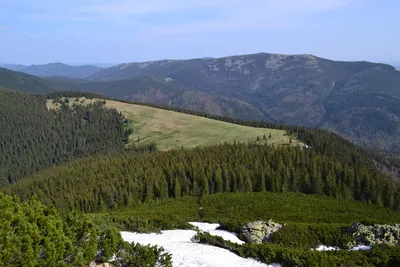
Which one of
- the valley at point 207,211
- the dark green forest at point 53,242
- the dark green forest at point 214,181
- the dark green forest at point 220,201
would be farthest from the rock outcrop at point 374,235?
the dark green forest at point 214,181

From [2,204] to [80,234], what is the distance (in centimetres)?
543

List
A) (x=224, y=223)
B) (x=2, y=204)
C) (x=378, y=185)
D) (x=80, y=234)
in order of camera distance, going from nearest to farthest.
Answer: (x=2, y=204), (x=80, y=234), (x=224, y=223), (x=378, y=185)

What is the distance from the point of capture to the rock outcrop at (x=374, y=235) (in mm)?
43281

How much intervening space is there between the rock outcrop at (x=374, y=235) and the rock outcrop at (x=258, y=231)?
10583 millimetres

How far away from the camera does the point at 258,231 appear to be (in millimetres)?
46406

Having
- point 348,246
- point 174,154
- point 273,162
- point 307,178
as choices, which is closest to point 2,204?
point 348,246

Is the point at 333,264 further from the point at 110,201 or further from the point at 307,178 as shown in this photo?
the point at 110,201

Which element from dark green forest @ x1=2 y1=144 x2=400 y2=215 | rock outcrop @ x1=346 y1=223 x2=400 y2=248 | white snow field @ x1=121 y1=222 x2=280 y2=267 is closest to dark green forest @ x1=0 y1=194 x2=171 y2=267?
white snow field @ x1=121 y1=222 x2=280 y2=267

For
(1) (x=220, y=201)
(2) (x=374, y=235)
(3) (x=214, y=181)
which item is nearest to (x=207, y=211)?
(1) (x=220, y=201)

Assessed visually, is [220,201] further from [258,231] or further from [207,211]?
[258,231]

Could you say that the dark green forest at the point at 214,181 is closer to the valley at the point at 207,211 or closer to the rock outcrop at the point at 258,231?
the valley at the point at 207,211

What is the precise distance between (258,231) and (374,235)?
50.1ft

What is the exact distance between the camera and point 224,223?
52.2m

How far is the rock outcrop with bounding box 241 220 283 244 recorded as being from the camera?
45.4 m
